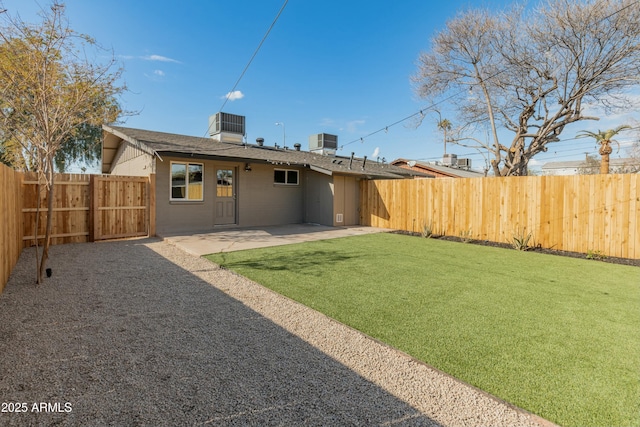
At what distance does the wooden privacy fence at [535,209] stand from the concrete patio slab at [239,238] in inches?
107

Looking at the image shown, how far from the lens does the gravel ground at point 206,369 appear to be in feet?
6.56

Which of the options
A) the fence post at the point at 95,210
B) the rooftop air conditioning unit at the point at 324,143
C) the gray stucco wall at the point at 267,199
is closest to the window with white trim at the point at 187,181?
the gray stucco wall at the point at 267,199

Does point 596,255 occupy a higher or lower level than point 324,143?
lower

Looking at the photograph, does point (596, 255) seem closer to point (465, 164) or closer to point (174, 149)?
point (174, 149)

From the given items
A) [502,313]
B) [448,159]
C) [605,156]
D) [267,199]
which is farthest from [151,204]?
[448,159]

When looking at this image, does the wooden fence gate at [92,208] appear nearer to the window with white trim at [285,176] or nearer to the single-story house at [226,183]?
the single-story house at [226,183]

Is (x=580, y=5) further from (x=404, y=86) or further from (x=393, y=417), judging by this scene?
(x=393, y=417)

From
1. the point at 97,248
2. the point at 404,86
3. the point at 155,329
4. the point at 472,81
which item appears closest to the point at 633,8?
the point at 472,81

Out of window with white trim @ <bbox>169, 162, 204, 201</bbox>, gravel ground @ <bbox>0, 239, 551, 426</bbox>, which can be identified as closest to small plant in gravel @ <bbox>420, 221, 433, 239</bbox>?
gravel ground @ <bbox>0, 239, 551, 426</bbox>

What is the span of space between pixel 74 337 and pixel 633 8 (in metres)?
17.9

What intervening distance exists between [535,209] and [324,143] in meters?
13.1

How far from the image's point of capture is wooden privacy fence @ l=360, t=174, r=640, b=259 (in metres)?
7.20

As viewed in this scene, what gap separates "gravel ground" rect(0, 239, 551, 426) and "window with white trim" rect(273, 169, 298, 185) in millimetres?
9253

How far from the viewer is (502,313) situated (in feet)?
12.1
